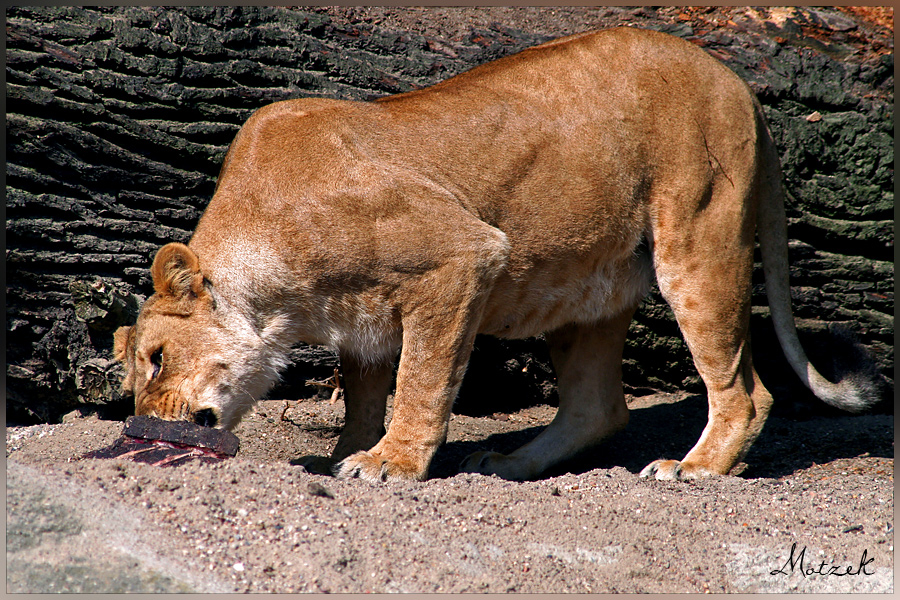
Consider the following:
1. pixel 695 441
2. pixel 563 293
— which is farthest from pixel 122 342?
pixel 695 441

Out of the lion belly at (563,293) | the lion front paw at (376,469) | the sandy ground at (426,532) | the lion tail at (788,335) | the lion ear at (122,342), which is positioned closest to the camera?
the sandy ground at (426,532)

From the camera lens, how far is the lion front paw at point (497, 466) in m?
4.36

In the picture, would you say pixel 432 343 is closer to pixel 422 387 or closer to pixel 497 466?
pixel 422 387

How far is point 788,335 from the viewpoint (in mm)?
4613

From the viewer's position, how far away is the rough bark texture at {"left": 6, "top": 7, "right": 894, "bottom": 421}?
14.7 feet

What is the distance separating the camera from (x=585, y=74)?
414cm

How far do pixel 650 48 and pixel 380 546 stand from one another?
3.09 metres

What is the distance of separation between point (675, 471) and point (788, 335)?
48.4 inches

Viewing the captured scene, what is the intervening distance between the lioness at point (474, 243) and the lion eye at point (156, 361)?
1 cm

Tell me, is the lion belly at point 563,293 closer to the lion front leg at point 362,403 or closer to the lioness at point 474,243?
the lioness at point 474,243

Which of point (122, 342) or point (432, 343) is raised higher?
point (432, 343)

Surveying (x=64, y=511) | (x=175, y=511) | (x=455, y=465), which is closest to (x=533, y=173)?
(x=455, y=465)

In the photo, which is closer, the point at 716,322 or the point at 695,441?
the point at 716,322

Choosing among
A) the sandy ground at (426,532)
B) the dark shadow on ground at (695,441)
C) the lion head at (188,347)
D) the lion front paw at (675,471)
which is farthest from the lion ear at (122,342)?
the lion front paw at (675,471)
